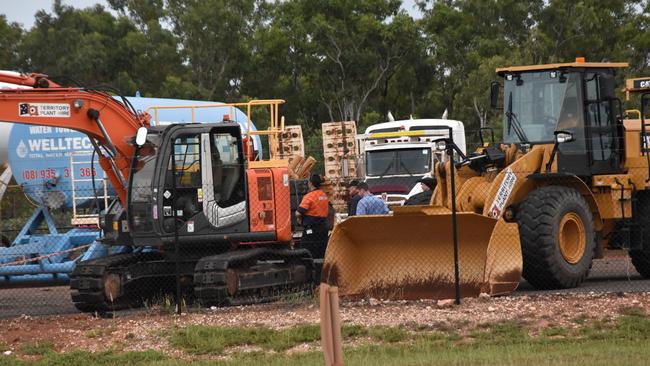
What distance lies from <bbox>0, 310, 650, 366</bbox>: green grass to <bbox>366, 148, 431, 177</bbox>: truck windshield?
1489cm

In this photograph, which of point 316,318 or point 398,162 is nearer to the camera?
point 316,318

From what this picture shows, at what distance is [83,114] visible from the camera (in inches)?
707

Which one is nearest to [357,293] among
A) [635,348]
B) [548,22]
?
[635,348]

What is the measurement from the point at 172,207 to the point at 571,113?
20.3ft

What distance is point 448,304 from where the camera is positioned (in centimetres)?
1581

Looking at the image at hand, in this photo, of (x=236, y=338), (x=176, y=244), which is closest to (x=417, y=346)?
(x=236, y=338)

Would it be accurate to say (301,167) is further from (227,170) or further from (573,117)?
(573,117)

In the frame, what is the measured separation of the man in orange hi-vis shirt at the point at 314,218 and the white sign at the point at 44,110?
13.6 ft

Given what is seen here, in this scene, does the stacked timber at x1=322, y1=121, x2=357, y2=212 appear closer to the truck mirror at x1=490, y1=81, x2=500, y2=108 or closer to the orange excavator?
the truck mirror at x1=490, y1=81, x2=500, y2=108

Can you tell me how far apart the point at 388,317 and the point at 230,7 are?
46991 mm

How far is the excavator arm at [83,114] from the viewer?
17.5 meters

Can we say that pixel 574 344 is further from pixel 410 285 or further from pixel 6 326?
pixel 6 326

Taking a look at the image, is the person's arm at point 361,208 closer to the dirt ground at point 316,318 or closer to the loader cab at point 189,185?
the loader cab at point 189,185

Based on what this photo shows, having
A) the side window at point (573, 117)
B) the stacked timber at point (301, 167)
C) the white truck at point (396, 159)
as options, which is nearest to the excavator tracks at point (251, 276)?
the side window at point (573, 117)
